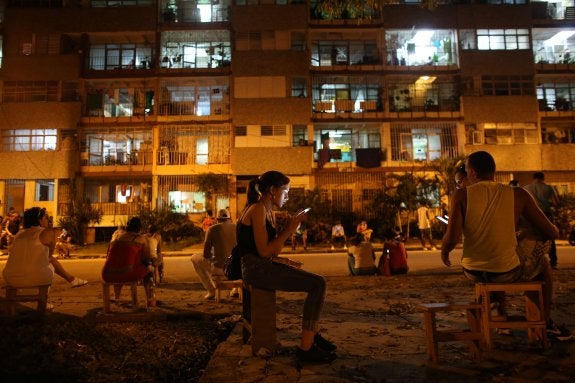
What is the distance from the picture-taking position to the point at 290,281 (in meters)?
4.07

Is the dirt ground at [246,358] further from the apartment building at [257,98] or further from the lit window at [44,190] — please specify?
the lit window at [44,190]

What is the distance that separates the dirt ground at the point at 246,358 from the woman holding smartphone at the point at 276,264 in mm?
242

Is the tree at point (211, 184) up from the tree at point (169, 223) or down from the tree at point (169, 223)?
up

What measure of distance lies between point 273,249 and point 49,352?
2238 millimetres

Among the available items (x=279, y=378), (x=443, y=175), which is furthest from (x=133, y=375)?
(x=443, y=175)

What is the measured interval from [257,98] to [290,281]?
24423mm

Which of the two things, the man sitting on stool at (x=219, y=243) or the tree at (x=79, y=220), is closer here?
the man sitting on stool at (x=219, y=243)

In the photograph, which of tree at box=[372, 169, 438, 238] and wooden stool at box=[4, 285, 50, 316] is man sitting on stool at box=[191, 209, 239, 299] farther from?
tree at box=[372, 169, 438, 238]

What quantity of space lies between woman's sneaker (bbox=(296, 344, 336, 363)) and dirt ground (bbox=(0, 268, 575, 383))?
8 centimetres

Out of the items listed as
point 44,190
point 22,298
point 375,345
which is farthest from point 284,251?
point 44,190

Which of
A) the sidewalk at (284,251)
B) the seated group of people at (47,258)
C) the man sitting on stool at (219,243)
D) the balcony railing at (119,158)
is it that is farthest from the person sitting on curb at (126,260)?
the balcony railing at (119,158)

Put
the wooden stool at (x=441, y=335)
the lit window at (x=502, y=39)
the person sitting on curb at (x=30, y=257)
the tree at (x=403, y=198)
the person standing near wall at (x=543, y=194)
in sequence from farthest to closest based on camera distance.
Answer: the lit window at (x=502, y=39) < the tree at (x=403, y=198) < the person standing near wall at (x=543, y=194) < the person sitting on curb at (x=30, y=257) < the wooden stool at (x=441, y=335)

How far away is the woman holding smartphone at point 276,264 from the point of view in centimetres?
394

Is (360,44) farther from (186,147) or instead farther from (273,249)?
(273,249)
